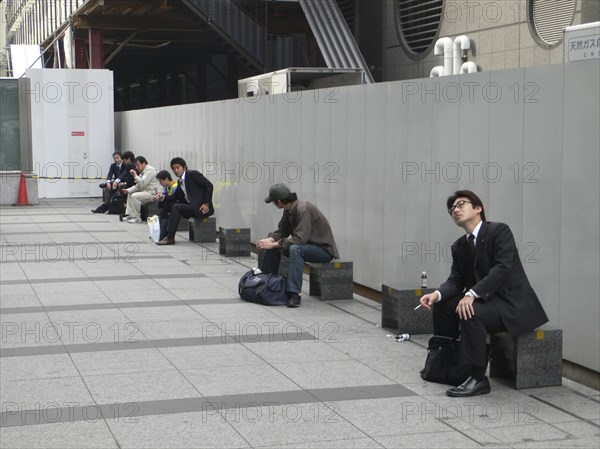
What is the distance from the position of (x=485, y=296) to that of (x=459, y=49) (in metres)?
16.0

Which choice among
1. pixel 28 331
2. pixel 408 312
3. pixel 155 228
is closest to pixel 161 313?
pixel 28 331

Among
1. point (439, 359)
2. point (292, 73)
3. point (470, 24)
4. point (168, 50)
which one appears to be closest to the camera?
point (439, 359)

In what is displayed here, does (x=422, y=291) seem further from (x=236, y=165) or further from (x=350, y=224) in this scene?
(x=236, y=165)

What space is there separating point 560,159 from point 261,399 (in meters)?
3.14

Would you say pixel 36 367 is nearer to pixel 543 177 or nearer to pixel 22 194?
pixel 543 177

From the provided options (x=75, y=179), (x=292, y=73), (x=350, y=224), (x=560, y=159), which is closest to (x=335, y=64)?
(x=292, y=73)

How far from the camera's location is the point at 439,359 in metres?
7.80

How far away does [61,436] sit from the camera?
6.34m

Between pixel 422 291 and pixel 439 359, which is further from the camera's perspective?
pixel 422 291

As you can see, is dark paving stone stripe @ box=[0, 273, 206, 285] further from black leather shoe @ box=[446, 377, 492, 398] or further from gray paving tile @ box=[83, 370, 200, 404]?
black leather shoe @ box=[446, 377, 492, 398]

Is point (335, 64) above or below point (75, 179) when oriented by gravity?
above

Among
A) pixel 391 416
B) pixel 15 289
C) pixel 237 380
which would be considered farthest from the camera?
pixel 15 289

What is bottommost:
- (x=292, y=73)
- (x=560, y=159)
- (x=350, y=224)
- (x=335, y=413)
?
(x=335, y=413)

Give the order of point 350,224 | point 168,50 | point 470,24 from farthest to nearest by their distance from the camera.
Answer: point 168,50 < point 470,24 < point 350,224
